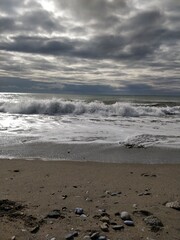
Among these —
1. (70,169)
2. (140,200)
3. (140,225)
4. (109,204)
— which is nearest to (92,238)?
(140,225)

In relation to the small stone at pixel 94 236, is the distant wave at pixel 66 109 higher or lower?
higher

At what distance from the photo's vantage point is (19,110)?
71.9ft

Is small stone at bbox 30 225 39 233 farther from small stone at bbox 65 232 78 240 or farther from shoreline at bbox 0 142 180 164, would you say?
shoreline at bbox 0 142 180 164

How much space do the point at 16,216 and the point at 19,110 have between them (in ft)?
62.6

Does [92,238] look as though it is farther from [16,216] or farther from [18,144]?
[18,144]

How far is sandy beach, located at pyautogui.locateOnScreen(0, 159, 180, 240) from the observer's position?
122 inches

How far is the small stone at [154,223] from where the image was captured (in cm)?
319

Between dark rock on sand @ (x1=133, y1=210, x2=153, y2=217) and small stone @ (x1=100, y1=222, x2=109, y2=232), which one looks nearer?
small stone @ (x1=100, y1=222, x2=109, y2=232)

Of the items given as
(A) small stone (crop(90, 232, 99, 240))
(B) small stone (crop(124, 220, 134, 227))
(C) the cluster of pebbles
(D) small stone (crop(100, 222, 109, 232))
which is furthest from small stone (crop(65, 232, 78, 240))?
(B) small stone (crop(124, 220, 134, 227))

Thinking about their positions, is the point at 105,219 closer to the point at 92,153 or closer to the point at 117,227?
the point at 117,227

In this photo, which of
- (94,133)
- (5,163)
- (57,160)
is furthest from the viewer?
(94,133)

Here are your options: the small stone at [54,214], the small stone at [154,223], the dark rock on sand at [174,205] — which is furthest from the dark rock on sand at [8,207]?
the dark rock on sand at [174,205]

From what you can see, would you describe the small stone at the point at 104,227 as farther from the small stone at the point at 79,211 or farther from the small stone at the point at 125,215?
the small stone at the point at 79,211

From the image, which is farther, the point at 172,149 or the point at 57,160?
the point at 172,149
